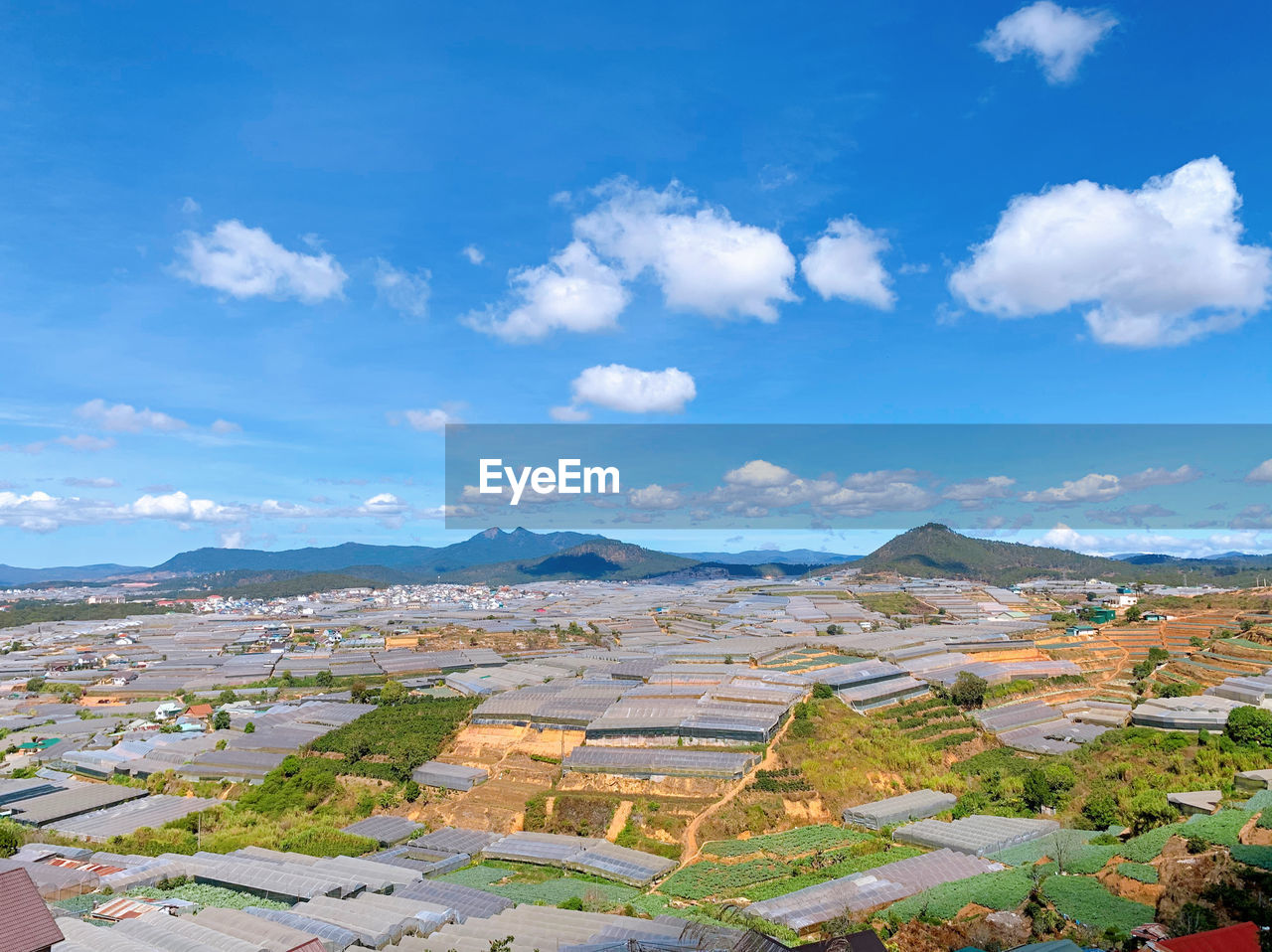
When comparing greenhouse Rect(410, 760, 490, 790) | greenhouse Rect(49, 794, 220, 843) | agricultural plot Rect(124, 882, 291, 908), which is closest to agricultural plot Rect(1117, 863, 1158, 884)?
agricultural plot Rect(124, 882, 291, 908)

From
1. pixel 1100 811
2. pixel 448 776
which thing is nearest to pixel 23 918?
pixel 448 776

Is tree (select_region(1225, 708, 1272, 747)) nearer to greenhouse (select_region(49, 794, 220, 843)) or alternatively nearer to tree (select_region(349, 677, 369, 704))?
greenhouse (select_region(49, 794, 220, 843))

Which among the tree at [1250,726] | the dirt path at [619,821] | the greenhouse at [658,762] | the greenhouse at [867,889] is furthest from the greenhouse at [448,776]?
the tree at [1250,726]

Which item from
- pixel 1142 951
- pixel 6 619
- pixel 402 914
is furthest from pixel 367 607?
pixel 1142 951

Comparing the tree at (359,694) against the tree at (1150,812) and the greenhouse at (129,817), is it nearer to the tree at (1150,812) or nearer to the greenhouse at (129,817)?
the greenhouse at (129,817)

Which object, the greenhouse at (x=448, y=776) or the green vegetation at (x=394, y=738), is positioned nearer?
the greenhouse at (x=448, y=776)
